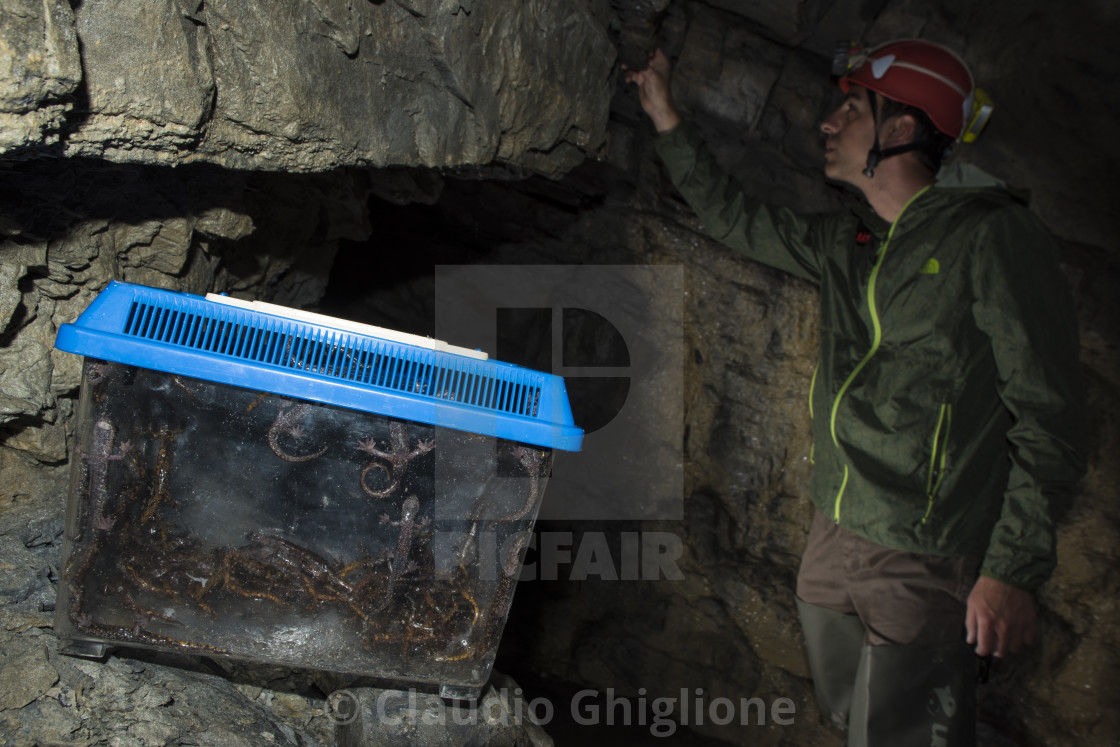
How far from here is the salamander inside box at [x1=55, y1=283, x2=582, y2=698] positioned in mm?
1206

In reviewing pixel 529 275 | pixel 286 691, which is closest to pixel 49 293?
pixel 286 691

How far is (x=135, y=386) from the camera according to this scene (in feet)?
3.95

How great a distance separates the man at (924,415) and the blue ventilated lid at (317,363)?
3.47 feet

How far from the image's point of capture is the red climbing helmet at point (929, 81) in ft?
6.79

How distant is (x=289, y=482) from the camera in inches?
50.0

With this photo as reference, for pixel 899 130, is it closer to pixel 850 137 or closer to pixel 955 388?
pixel 850 137

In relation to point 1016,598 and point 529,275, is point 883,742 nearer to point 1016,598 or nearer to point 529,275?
point 1016,598

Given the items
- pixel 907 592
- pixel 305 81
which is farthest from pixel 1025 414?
pixel 305 81

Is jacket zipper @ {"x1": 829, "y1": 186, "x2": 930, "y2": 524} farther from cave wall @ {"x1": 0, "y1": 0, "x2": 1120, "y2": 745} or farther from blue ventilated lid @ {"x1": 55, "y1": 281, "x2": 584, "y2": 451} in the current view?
blue ventilated lid @ {"x1": 55, "y1": 281, "x2": 584, "y2": 451}

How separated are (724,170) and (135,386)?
6.04 ft

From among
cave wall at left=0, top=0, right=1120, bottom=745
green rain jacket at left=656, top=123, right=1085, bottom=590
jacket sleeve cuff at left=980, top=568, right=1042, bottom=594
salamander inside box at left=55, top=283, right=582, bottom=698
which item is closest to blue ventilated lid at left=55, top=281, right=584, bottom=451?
salamander inside box at left=55, top=283, right=582, bottom=698

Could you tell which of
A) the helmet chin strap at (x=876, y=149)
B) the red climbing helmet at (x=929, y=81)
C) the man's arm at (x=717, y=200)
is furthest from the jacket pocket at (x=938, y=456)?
the red climbing helmet at (x=929, y=81)

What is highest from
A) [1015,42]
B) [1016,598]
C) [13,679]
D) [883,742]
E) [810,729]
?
[1015,42]

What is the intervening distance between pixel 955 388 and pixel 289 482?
1.55 metres
